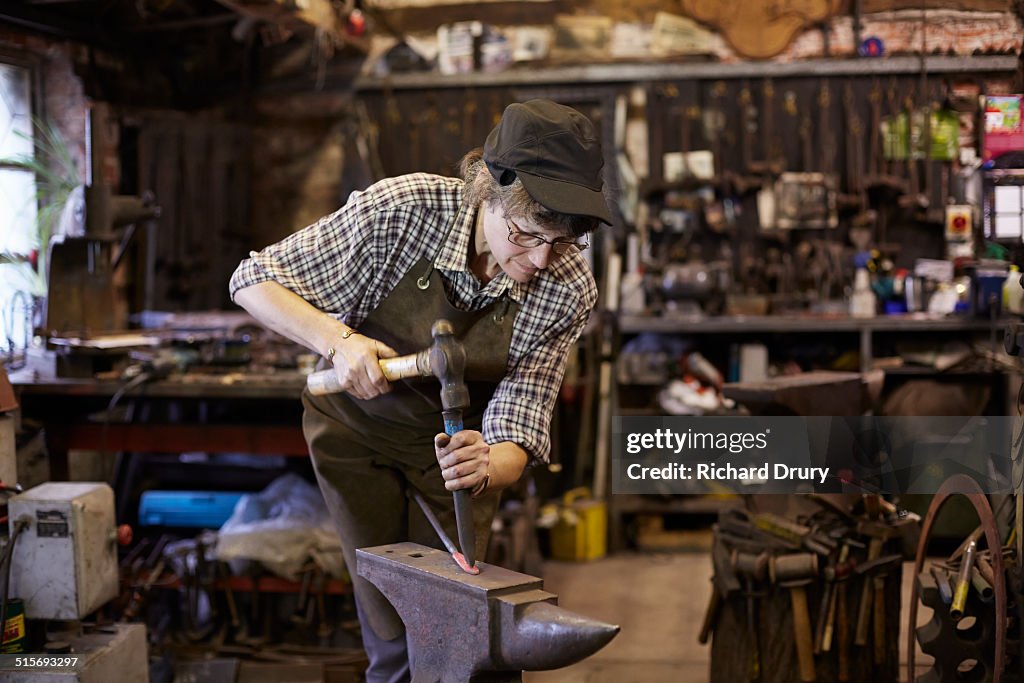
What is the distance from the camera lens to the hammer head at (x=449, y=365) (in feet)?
6.73

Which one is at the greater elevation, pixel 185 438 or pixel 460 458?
pixel 460 458

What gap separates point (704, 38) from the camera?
246 inches

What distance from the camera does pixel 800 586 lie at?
3.21m

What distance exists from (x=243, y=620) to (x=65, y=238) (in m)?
1.57

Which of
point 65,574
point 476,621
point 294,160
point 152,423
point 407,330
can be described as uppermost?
point 294,160

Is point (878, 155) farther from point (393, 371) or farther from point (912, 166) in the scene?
point (393, 371)

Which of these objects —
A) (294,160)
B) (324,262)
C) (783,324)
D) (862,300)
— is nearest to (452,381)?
(324,262)

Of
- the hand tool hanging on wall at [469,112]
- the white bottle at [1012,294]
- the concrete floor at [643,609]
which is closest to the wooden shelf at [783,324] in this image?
the white bottle at [1012,294]

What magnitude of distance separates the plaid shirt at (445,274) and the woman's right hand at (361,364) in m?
0.23

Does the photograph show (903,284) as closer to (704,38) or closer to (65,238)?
(704,38)

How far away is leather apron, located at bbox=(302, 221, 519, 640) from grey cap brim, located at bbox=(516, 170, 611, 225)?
44 centimetres

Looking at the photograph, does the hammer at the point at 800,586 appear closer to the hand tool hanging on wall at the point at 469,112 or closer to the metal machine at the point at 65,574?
the metal machine at the point at 65,574

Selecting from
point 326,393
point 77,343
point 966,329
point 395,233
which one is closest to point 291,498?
point 77,343

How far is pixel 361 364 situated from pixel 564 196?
1.85 ft
